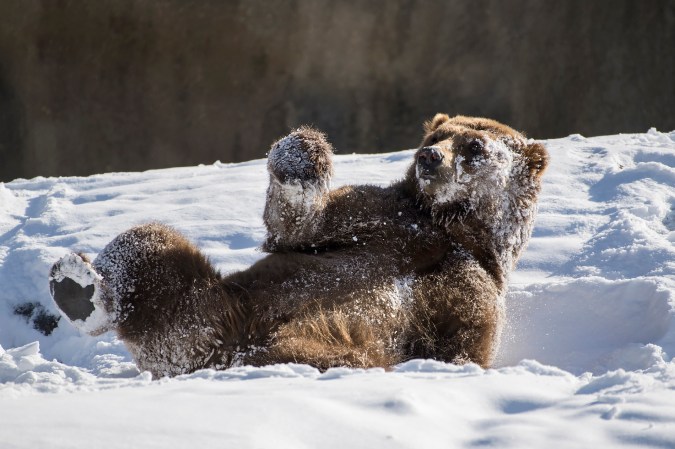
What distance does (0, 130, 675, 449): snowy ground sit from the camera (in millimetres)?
2201

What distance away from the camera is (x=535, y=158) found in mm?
4348

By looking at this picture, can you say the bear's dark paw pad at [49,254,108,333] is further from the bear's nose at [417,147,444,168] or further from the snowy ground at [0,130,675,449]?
the bear's nose at [417,147,444,168]

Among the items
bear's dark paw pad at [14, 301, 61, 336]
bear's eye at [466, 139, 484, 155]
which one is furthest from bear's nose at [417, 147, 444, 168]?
bear's dark paw pad at [14, 301, 61, 336]

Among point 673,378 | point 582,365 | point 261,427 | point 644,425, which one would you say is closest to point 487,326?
point 582,365

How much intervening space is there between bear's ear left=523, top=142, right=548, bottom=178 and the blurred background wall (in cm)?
838

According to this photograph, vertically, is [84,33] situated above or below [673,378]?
above

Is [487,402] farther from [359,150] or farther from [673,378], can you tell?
[359,150]

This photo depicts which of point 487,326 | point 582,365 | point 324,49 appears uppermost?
point 324,49

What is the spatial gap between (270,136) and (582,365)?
877cm

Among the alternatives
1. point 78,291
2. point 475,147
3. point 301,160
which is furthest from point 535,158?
point 78,291

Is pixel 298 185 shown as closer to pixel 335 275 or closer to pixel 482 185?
pixel 335 275

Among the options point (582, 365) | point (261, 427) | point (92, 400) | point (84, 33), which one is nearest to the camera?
point (261, 427)

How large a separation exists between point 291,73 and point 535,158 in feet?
28.2

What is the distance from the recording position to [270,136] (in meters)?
12.6
